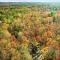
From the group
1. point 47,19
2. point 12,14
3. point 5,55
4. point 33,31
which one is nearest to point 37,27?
point 33,31

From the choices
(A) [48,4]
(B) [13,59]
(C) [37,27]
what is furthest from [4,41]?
(A) [48,4]

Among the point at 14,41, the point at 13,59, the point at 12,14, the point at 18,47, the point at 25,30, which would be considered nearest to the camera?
the point at 13,59

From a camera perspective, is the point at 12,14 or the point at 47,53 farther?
the point at 12,14

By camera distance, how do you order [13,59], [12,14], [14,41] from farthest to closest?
[12,14]
[14,41]
[13,59]

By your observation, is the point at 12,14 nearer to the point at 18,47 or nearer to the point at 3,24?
the point at 3,24

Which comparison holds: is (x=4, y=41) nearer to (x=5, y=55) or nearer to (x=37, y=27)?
(x=5, y=55)

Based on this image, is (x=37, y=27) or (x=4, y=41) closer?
(x=4, y=41)
